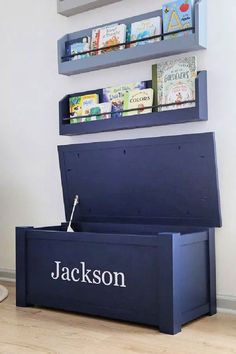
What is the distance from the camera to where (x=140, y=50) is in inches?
94.8

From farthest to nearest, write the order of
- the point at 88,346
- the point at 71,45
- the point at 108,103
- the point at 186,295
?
the point at 71,45, the point at 108,103, the point at 186,295, the point at 88,346

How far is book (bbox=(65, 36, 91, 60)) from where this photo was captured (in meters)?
2.68

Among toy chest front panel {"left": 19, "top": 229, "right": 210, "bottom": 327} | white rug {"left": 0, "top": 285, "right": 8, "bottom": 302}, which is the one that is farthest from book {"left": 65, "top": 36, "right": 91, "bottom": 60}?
white rug {"left": 0, "top": 285, "right": 8, "bottom": 302}

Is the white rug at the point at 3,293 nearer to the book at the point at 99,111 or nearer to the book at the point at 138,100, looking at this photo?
the book at the point at 99,111

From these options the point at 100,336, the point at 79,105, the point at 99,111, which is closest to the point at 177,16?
the point at 99,111

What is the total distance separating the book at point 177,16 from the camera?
7.45 feet

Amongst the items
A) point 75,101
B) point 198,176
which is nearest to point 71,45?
point 75,101

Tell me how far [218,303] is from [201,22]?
130 centimetres

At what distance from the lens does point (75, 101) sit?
9.00 ft

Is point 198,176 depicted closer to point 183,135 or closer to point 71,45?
point 183,135

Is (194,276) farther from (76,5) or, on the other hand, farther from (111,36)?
(76,5)

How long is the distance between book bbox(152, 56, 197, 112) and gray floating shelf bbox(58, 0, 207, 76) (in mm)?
59

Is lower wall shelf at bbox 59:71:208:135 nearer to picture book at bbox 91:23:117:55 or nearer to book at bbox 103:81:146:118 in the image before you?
book at bbox 103:81:146:118

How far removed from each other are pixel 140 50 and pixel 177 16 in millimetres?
238
